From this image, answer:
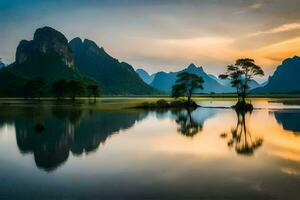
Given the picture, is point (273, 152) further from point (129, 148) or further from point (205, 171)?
point (129, 148)

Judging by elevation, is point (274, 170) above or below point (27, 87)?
below

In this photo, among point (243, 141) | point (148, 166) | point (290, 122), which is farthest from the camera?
point (290, 122)

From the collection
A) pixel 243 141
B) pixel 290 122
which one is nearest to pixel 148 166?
pixel 243 141

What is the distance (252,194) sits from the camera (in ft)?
45.9

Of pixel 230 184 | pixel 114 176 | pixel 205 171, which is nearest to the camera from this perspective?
pixel 230 184

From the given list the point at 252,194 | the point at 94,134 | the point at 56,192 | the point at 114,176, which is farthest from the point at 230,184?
the point at 94,134

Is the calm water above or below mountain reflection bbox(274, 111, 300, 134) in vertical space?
below

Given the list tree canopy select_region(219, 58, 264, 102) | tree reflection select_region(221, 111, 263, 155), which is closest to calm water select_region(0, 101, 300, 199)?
tree reflection select_region(221, 111, 263, 155)

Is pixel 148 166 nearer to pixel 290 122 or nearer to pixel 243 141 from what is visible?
pixel 243 141

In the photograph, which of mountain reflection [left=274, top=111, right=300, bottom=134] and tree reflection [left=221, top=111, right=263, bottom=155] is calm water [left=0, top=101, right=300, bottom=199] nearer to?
tree reflection [left=221, top=111, right=263, bottom=155]

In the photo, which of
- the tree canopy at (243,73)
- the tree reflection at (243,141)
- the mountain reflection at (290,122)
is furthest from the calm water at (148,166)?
the tree canopy at (243,73)

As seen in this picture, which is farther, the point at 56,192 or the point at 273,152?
the point at 273,152

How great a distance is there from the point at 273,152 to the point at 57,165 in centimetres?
1582

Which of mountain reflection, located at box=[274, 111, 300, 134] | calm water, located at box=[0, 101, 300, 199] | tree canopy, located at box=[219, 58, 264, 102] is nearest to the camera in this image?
calm water, located at box=[0, 101, 300, 199]
